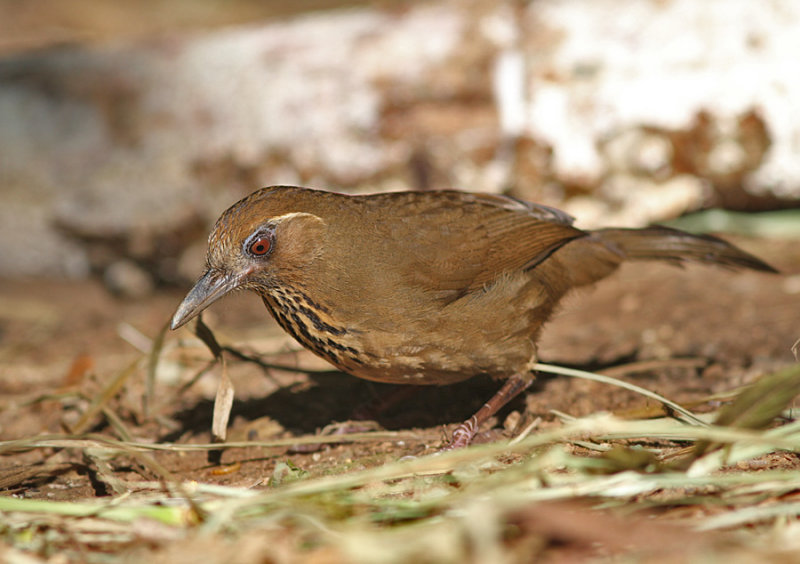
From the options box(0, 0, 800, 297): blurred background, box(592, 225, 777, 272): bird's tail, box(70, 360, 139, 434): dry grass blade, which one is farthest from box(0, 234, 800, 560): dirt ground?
box(0, 0, 800, 297): blurred background

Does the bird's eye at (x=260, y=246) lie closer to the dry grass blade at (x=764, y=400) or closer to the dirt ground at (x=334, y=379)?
the dirt ground at (x=334, y=379)

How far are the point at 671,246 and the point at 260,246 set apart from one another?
1.98 meters

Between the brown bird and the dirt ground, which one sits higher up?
the brown bird

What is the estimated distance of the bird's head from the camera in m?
3.17

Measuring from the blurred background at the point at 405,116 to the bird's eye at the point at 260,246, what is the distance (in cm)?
268

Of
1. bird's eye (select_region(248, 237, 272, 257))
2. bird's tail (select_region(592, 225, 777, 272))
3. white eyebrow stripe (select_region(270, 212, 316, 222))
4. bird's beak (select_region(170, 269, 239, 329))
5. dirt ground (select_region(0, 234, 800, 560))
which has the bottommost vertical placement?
dirt ground (select_region(0, 234, 800, 560))

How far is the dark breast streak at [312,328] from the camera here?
3.17 m

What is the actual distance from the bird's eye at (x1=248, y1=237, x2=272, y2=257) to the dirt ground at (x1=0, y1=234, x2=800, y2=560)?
0.41 m

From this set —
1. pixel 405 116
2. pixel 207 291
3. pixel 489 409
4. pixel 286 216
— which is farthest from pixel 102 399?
pixel 405 116

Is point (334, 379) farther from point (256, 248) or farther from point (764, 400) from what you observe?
point (764, 400)

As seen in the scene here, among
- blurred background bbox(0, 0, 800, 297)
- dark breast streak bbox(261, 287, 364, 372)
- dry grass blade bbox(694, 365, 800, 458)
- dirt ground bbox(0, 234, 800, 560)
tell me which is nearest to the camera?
dry grass blade bbox(694, 365, 800, 458)

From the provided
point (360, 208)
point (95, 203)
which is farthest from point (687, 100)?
point (95, 203)

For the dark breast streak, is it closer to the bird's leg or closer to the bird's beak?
the bird's beak

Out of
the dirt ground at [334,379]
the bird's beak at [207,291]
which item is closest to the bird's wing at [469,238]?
the dirt ground at [334,379]
